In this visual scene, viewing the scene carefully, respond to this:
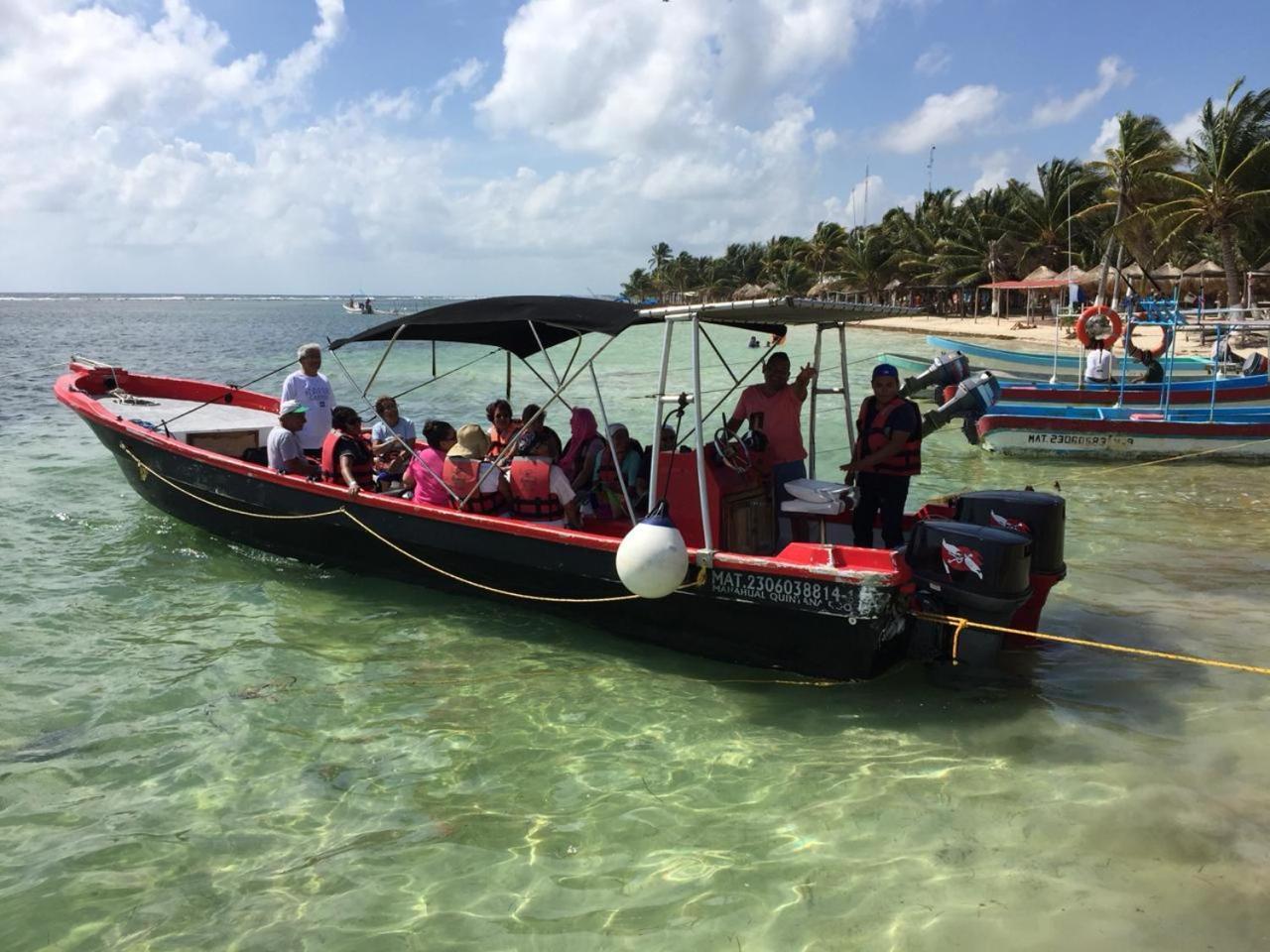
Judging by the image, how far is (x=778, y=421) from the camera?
6910 millimetres

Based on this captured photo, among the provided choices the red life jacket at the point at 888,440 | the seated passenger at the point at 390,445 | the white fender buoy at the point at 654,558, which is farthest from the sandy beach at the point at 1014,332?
the white fender buoy at the point at 654,558

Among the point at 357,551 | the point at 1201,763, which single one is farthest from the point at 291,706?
the point at 1201,763

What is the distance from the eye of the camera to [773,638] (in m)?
5.78

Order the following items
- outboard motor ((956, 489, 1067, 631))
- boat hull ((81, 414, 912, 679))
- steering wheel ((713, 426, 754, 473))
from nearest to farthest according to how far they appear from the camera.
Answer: boat hull ((81, 414, 912, 679)) → outboard motor ((956, 489, 1067, 631)) → steering wheel ((713, 426, 754, 473))

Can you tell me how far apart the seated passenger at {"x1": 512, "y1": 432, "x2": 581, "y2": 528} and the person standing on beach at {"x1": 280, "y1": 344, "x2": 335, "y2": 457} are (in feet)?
10.5

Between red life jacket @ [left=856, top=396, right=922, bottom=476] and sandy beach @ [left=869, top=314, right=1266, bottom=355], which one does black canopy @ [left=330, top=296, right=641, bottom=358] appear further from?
sandy beach @ [left=869, top=314, right=1266, bottom=355]

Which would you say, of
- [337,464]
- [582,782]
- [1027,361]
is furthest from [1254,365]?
[582,782]

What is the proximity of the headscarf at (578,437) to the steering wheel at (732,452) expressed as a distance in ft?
3.41

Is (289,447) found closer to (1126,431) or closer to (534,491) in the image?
(534,491)

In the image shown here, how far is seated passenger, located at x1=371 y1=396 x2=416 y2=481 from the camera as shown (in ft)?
28.0

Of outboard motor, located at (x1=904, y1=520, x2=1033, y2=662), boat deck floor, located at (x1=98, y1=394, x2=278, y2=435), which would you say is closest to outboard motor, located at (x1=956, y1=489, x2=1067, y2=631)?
outboard motor, located at (x1=904, y1=520, x2=1033, y2=662)

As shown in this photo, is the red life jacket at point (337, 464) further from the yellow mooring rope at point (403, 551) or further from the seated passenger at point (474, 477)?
the seated passenger at point (474, 477)

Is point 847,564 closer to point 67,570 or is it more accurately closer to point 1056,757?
point 1056,757

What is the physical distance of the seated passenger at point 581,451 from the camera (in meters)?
7.34
